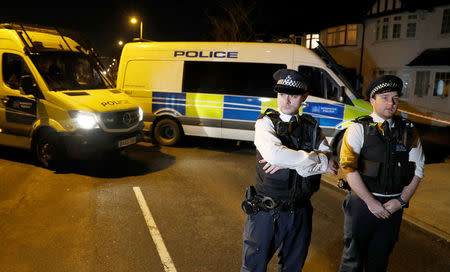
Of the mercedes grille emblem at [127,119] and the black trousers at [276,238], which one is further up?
the mercedes grille emblem at [127,119]

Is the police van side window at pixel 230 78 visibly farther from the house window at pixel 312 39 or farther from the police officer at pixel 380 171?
the house window at pixel 312 39

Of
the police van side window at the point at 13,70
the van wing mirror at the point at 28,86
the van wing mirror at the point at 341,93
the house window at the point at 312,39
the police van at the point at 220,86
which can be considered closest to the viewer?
the van wing mirror at the point at 28,86

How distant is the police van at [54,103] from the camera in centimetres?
664

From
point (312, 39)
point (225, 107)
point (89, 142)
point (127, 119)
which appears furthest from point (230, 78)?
point (312, 39)

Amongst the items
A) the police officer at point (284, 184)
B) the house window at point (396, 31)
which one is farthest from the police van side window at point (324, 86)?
the house window at point (396, 31)

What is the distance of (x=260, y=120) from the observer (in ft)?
8.22

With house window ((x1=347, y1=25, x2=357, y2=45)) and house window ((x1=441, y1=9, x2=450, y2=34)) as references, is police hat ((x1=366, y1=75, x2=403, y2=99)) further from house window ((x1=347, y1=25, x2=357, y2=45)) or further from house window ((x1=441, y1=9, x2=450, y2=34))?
house window ((x1=347, y1=25, x2=357, y2=45))

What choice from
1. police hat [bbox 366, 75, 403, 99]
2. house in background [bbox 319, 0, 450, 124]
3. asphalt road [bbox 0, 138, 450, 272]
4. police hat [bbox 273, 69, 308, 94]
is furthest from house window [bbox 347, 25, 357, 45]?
police hat [bbox 273, 69, 308, 94]

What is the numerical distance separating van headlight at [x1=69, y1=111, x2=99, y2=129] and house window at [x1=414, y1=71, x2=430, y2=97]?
683 inches

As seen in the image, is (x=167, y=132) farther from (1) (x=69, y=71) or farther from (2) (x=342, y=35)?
(2) (x=342, y=35)

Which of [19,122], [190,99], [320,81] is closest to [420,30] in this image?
[320,81]

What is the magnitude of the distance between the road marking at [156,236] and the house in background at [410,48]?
16.2 metres

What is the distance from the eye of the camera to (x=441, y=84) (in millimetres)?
17453

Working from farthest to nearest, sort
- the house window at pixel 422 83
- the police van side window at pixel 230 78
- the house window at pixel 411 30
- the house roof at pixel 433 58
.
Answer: the house window at pixel 411 30 < the house window at pixel 422 83 < the house roof at pixel 433 58 < the police van side window at pixel 230 78
